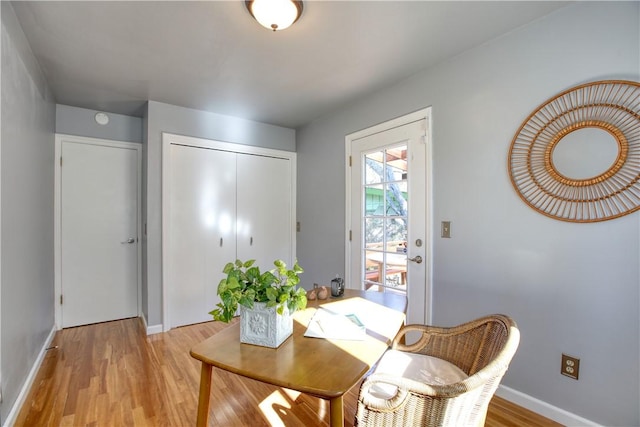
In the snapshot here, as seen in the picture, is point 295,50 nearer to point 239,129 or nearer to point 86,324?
point 239,129

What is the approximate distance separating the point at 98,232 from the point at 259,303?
294 cm

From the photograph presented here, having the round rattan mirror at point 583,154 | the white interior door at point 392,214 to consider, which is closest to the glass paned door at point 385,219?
the white interior door at point 392,214

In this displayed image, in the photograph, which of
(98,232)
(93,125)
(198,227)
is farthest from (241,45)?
(98,232)

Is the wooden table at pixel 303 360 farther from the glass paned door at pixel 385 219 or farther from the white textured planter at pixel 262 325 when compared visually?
the glass paned door at pixel 385 219

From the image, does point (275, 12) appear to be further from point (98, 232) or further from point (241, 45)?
point (98, 232)

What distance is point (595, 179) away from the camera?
152 cm

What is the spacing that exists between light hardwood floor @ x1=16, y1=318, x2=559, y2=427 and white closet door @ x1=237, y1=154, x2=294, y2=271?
1.37 metres

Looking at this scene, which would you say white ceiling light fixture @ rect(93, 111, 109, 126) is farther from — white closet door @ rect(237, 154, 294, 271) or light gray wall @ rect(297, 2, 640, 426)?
light gray wall @ rect(297, 2, 640, 426)

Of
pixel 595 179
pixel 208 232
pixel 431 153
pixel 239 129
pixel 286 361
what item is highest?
pixel 239 129

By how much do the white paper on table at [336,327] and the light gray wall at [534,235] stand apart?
1.05 metres

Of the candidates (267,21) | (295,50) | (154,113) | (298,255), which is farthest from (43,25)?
(298,255)

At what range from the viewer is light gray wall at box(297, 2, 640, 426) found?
1.47 metres

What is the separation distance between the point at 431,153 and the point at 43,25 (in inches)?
104

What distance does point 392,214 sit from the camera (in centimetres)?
258
